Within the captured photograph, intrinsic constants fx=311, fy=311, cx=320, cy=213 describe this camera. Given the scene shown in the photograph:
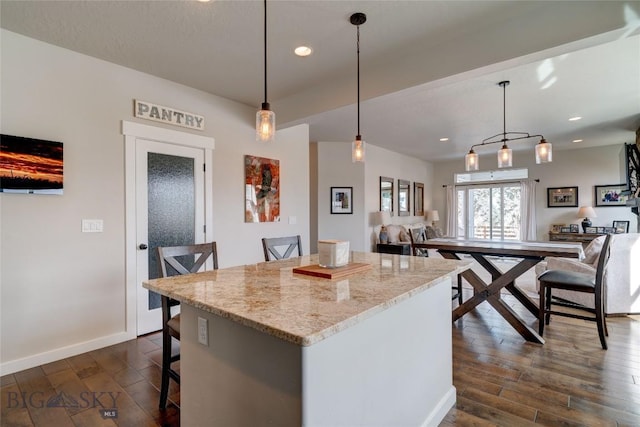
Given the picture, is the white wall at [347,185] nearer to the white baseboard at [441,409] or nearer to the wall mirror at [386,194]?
the wall mirror at [386,194]

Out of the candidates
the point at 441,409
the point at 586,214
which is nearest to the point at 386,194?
the point at 586,214

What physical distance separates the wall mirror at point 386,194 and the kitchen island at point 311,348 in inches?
210

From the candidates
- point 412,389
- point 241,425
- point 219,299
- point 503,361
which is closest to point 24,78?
point 219,299

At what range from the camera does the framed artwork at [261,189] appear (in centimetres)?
413

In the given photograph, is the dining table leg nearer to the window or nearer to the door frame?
the door frame

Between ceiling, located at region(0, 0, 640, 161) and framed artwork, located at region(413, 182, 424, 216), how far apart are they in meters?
4.27

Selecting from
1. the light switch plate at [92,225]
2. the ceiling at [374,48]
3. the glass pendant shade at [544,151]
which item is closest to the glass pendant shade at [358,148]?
the ceiling at [374,48]

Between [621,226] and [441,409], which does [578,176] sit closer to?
[621,226]

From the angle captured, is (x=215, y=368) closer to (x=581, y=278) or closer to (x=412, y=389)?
(x=412, y=389)

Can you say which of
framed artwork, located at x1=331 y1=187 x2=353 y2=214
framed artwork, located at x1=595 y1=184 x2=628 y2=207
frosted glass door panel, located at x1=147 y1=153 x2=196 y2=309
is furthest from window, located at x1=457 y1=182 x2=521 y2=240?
frosted glass door panel, located at x1=147 y1=153 x2=196 y2=309

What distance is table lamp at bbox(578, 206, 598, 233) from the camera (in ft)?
22.2

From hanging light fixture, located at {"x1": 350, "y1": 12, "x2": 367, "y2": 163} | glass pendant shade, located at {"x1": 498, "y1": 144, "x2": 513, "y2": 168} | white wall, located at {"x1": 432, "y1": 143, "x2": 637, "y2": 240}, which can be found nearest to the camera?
hanging light fixture, located at {"x1": 350, "y1": 12, "x2": 367, "y2": 163}

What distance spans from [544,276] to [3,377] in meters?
4.85

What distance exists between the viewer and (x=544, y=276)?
320 cm
